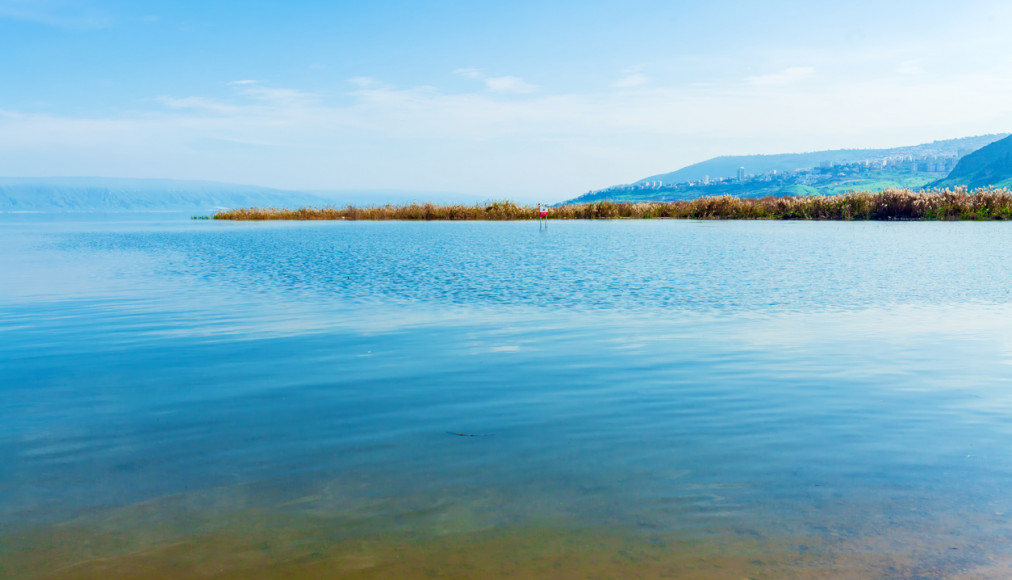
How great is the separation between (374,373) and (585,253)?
72.4ft

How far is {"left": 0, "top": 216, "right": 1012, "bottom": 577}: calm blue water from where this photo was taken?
5.53 m

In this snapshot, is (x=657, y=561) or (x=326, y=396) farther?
(x=326, y=396)

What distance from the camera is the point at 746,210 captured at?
6631 centimetres

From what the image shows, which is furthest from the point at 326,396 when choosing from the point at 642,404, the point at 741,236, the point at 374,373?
the point at 741,236

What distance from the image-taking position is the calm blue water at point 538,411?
5.53 meters

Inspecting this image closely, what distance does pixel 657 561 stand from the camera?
4.76 metres

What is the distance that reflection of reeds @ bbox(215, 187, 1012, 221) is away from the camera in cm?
5522

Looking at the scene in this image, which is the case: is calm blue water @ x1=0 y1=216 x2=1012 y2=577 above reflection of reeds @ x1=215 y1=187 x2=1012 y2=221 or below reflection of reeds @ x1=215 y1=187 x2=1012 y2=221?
below

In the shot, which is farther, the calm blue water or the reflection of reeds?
the reflection of reeds

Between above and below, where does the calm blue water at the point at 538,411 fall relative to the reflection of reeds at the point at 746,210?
below

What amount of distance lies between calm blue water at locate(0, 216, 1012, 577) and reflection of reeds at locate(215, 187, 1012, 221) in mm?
42086

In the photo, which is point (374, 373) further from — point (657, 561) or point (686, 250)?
point (686, 250)

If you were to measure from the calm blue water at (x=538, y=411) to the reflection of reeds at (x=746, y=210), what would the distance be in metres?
42.1

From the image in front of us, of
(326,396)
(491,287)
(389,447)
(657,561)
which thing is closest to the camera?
(657,561)
